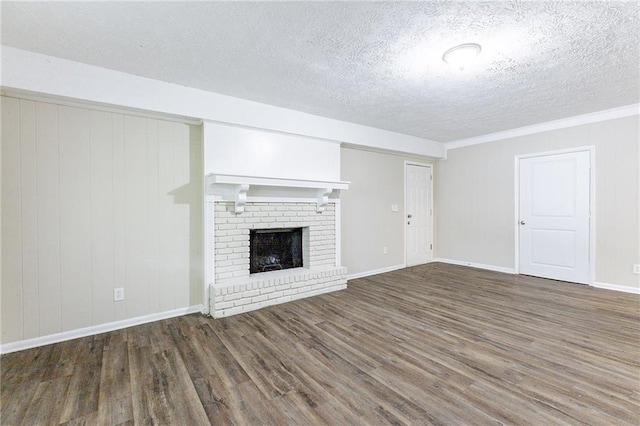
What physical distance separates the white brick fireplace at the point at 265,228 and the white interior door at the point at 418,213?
1.93 m

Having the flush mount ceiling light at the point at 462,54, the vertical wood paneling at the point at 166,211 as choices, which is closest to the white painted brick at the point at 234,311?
the vertical wood paneling at the point at 166,211

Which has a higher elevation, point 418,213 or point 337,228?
point 418,213

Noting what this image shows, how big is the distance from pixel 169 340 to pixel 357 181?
345cm

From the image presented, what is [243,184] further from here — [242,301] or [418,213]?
[418,213]

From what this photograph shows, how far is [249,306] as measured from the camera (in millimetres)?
3326

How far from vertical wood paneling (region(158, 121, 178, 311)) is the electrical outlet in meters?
0.34

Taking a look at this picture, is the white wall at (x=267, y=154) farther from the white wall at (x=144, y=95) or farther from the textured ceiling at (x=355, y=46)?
the textured ceiling at (x=355, y=46)

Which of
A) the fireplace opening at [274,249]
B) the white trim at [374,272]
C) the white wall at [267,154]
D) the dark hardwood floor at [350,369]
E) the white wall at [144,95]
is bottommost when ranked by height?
the dark hardwood floor at [350,369]

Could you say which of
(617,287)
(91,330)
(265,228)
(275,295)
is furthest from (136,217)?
(617,287)

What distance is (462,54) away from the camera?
2.30 metres

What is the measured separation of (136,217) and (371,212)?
11.4 ft

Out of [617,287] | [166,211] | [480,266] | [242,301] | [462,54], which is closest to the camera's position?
[462,54]

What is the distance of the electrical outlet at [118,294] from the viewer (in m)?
2.88

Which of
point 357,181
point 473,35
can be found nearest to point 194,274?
point 357,181
